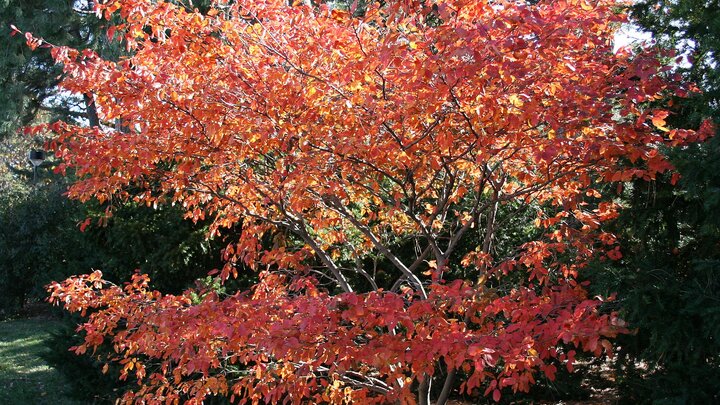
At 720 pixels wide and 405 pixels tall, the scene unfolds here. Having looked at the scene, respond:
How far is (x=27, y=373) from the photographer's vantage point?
8.88m

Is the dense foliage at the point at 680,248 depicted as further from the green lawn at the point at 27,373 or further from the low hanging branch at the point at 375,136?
the green lawn at the point at 27,373

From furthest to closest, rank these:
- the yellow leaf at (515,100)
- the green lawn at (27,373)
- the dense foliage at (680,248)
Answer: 1. the green lawn at (27,373)
2. the dense foliage at (680,248)
3. the yellow leaf at (515,100)

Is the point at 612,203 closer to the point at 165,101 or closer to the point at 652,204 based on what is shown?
the point at 652,204

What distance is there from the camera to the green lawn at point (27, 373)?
7836 millimetres

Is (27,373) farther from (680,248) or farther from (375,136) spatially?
(680,248)

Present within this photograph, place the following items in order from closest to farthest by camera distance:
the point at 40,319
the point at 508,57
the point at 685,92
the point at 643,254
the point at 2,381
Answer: the point at 508,57 → the point at 685,92 → the point at 643,254 → the point at 2,381 → the point at 40,319

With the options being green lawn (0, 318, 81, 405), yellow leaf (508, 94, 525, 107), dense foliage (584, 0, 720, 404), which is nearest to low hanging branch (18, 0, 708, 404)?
yellow leaf (508, 94, 525, 107)

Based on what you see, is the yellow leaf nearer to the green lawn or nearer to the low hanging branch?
the low hanging branch

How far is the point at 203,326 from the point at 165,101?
1307mm

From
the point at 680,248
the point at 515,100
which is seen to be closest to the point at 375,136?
the point at 515,100

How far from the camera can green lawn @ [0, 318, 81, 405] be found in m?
7.84

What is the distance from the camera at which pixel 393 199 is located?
445 centimetres

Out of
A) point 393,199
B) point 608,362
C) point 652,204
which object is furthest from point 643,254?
point 608,362

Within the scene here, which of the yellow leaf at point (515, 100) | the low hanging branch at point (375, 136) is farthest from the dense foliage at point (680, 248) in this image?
the yellow leaf at point (515, 100)
